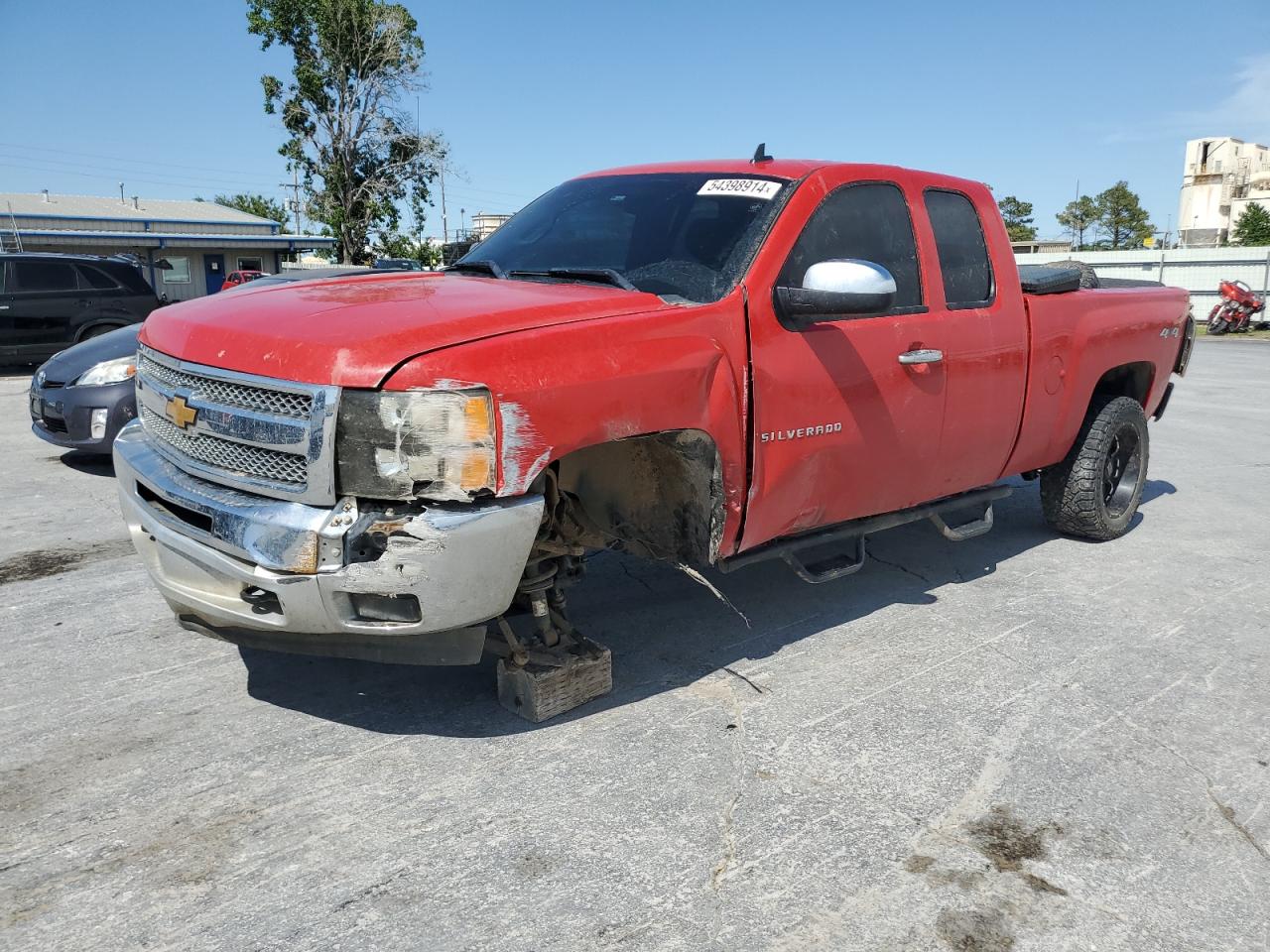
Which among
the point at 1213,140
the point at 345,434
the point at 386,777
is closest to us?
the point at 345,434

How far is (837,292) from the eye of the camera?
351cm

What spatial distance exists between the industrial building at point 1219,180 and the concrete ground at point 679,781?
71900 millimetres

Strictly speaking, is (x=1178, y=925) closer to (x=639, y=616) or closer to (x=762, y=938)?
(x=762, y=938)

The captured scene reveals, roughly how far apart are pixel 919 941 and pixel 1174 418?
10261 millimetres

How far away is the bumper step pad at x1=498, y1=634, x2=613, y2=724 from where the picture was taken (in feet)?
11.1

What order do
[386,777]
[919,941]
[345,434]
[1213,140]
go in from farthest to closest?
[1213,140], [386,777], [345,434], [919,941]

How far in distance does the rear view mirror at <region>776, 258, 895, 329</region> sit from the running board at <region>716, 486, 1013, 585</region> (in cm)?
90

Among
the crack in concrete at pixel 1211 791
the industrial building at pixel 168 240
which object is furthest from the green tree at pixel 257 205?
the crack in concrete at pixel 1211 791

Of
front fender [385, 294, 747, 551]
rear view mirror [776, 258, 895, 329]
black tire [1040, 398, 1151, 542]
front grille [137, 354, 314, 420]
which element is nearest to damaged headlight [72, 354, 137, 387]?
front grille [137, 354, 314, 420]

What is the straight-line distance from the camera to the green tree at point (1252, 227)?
46.9m

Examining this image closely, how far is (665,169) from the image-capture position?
4.41 meters

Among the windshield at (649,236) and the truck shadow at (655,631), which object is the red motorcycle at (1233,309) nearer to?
the truck shadow at (655,631)

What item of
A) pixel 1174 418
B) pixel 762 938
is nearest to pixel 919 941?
pixel 762 938

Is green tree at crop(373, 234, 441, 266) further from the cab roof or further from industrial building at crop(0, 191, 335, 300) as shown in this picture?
the cab roof
